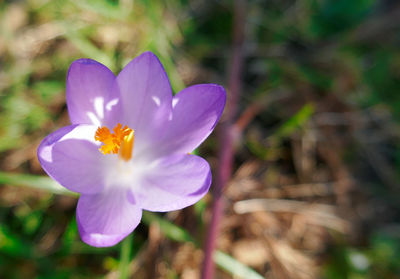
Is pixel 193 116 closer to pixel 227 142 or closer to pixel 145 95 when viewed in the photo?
pixel 145 95

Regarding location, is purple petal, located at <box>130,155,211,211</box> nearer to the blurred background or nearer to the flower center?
the flower center

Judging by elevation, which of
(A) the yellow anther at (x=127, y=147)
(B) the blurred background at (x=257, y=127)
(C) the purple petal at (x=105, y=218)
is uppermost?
(A) the yellow anther at (x=127, y=147)

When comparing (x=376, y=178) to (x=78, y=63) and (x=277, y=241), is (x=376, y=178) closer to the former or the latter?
(x=277, y=241)

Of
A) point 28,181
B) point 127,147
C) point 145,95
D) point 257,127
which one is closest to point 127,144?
point 127,147

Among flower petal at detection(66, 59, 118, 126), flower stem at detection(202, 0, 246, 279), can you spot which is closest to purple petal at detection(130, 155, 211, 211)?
flower petal at detection(66, 59, 118, 126)

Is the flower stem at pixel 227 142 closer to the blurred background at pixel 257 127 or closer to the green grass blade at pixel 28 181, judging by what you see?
the blurred background at pixel 257 127

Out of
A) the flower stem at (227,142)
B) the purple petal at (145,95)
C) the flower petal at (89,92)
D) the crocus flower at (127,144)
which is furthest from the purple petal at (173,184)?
the flower stem at (227,142)
